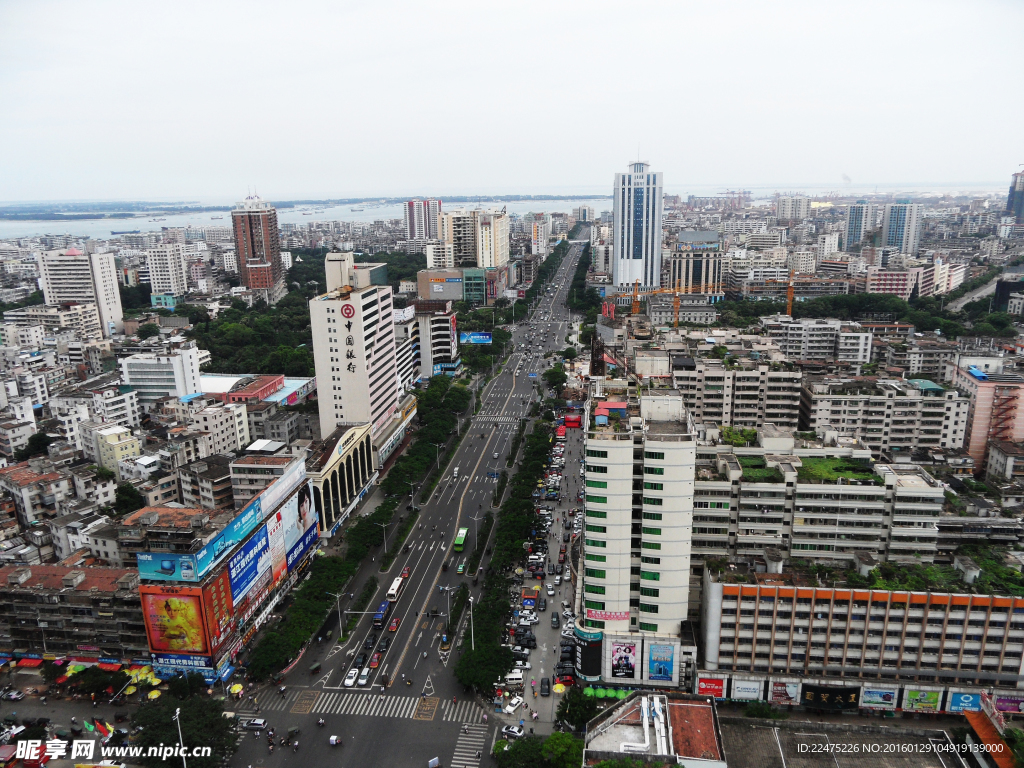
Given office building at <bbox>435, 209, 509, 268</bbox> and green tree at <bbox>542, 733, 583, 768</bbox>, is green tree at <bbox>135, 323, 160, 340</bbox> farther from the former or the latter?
green tree at <bbox>542, 733, 583, 768</bbox>

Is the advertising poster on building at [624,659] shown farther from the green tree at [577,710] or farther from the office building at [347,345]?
the office building at [347,345]

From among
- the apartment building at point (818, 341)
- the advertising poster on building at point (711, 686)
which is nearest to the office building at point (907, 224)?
the apartment building at point (818, 341)

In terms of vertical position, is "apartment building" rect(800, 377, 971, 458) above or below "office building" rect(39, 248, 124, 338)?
below

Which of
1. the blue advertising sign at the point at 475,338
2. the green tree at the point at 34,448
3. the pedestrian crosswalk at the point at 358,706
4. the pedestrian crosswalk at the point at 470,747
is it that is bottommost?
the pedestrian crosswalk at the point at 470,747

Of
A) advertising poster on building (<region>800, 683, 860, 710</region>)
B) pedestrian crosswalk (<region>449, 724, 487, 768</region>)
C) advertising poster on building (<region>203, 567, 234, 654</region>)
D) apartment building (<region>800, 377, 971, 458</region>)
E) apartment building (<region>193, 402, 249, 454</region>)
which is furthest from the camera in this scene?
apartment building (<region>193, 402, 249, 454</region>)

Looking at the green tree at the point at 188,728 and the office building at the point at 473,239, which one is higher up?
the office building at the point at 473,239

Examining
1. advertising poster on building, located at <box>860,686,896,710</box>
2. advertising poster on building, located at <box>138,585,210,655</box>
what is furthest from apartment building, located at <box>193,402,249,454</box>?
advertising poster on building, located at <box>860,686,896,710</box>
